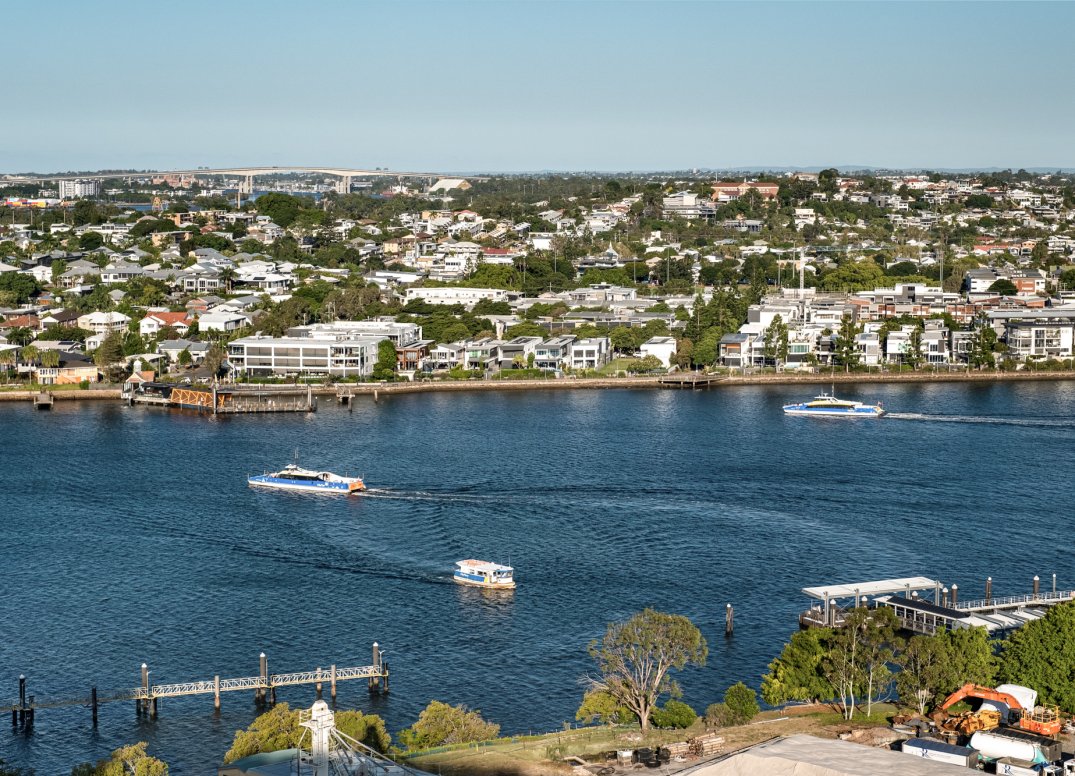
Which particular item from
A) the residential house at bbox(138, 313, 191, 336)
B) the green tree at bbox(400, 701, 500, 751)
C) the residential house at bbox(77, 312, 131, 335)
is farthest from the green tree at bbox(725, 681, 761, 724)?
the residential house at bbox(77, 312, 131, 335)

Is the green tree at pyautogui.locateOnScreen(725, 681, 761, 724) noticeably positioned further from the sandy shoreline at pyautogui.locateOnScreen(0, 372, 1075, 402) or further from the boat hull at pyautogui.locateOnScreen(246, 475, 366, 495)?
the sandy shoreline at pyautogui.locateOnScreen(0, 372, 1075, 402)

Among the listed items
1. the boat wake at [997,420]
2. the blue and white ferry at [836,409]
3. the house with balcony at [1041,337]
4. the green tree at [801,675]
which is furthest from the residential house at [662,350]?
the green tree at [801,675]

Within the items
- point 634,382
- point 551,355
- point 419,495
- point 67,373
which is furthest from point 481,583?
point 67,373

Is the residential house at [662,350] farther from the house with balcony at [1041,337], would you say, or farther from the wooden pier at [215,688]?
the wooden pier at [215,688]

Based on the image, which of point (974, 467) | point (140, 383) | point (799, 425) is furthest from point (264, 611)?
point (140, 383)

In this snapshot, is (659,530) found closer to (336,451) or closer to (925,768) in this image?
(336,451)

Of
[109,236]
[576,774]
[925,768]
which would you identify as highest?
[109,236]

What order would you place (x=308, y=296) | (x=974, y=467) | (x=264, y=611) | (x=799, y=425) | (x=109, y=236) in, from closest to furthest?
(x=264, y=611) → (x=974, y=467) → (x=799, y=425) → (x=308, y=296) → (x=109, y=236)

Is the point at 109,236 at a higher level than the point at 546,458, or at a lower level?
higher
